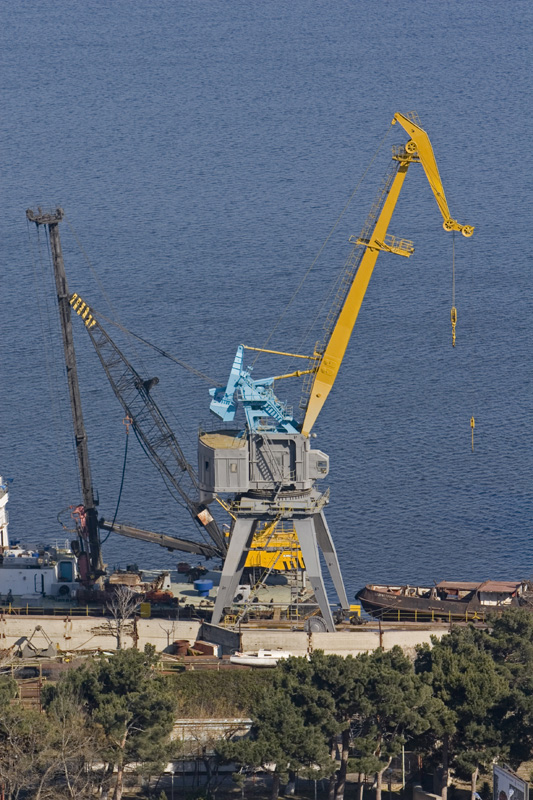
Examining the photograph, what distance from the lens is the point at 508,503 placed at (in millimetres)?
124438

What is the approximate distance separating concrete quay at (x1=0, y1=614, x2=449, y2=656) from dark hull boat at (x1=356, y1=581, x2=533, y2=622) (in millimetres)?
2904

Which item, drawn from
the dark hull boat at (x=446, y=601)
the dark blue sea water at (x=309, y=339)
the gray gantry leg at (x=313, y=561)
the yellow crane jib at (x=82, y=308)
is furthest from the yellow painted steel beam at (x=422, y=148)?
the dark blue sea water at (x=309, y=339)

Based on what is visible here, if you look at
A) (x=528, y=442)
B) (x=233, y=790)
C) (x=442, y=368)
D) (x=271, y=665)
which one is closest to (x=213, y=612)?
(x=271, y=665)

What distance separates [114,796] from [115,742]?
2.11 metres

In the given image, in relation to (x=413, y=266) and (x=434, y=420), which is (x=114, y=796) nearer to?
(x=434, y=420)

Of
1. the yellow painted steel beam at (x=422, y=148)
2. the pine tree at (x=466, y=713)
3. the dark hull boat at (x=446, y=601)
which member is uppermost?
the yellow painted steel beam at (x=422, y=148)

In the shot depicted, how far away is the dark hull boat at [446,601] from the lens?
314 ft

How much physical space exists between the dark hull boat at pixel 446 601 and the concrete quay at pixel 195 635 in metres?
2.90

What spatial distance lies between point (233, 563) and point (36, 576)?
37.7 ft

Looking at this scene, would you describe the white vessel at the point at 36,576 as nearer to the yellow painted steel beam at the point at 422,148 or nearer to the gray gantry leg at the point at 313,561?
the gray gantry leg at the point at 313,561

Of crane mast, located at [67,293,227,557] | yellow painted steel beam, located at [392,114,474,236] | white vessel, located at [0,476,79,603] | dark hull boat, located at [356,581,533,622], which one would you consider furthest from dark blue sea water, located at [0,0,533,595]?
yellow painted steel beam, located at [392,114,474,236]

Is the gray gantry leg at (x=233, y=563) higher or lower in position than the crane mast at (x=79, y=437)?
lower

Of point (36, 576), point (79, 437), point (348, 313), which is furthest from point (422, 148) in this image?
point (36, 576)

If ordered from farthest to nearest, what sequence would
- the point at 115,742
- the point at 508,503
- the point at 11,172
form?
the point at 11,172
the point at 508,503
the point at 115,742
